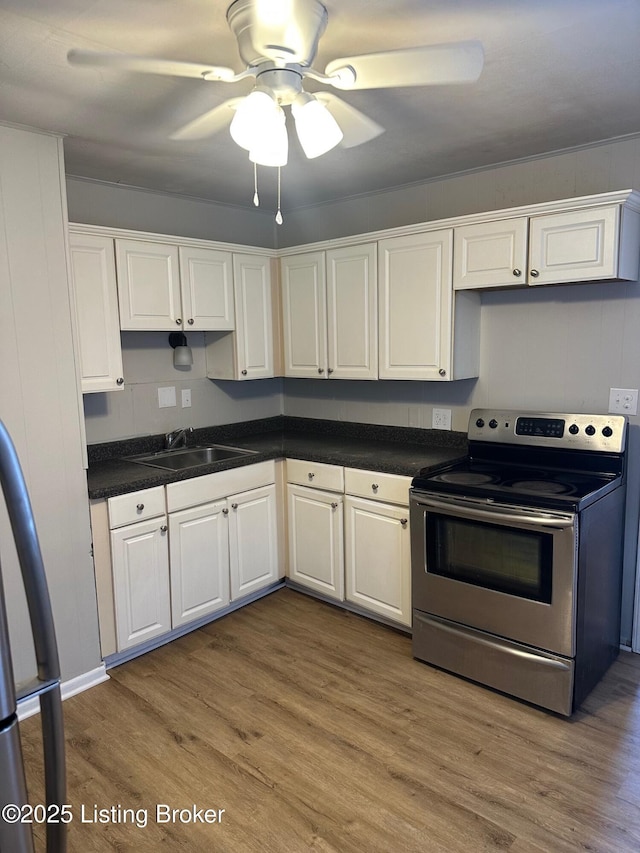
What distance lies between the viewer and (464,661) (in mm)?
2604

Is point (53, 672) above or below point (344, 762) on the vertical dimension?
above

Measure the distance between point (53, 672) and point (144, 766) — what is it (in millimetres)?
1498

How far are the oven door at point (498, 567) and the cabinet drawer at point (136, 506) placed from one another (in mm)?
1197

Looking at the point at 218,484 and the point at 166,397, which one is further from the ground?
the point at 166,397

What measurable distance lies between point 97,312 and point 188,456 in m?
1.04

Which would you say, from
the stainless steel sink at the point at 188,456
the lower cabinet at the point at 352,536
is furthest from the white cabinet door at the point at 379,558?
the stainless steel sink at the point at 188,456

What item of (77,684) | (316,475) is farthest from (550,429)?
(77,684)

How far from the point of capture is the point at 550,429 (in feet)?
9.20

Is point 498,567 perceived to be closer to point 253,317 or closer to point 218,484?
point 218,484

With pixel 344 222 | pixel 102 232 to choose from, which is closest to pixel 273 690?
pixel 102 232

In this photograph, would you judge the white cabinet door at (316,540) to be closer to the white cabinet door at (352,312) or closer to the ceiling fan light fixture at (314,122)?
the white cabinet door at (352,312)

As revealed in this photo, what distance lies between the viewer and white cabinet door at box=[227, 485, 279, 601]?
321 centimetres

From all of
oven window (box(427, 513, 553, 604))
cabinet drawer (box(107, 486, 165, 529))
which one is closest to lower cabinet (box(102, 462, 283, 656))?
cabinet drawer (box(107, 486, 165, 529))

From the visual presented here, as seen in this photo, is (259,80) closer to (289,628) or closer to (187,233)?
(187,233)
